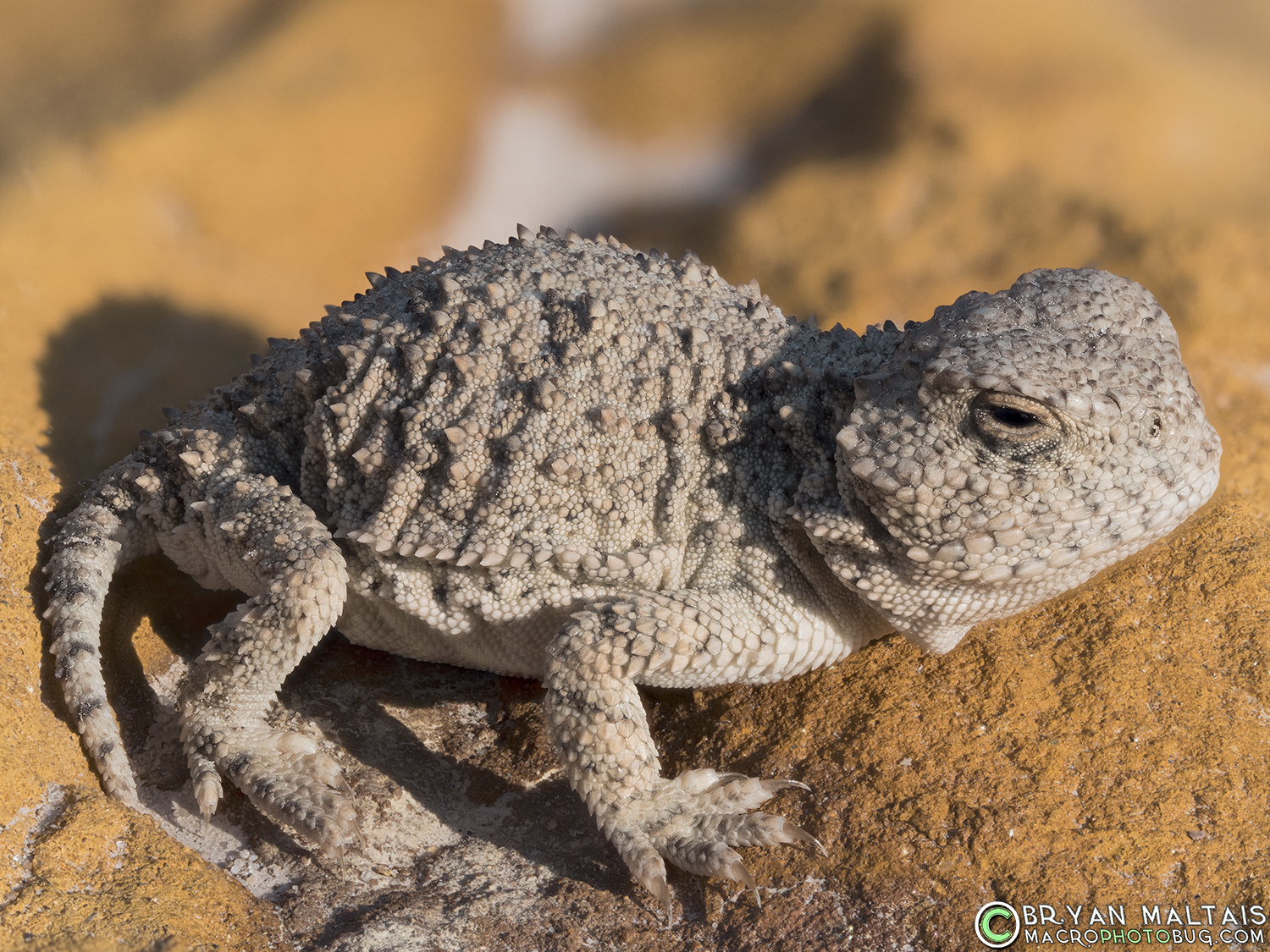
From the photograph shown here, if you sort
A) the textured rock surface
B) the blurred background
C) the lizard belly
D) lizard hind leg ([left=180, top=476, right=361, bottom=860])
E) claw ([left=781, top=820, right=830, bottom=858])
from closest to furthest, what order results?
the textured rock surface → claw ([left=781, top=820, right=830, bottom=858]) → lizard hind leg ([left=180, top=476, right=361, bottom=860]) → the lizard belly → the blurred background

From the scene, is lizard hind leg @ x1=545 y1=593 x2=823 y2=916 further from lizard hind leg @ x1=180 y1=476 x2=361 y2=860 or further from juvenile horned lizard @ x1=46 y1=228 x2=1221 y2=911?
lizard hind leg @ x1=180 y1=476 x2=361 y2=860

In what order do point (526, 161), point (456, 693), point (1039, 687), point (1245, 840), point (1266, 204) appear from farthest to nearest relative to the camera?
point (526, 161)
point (1266, 204)
point (456, 693)
point (1039, 687)
point (1245, 840)

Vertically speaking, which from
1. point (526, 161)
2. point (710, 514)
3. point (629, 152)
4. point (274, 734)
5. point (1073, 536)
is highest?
point (629, 152)

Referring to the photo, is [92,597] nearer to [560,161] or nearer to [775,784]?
[775,784]

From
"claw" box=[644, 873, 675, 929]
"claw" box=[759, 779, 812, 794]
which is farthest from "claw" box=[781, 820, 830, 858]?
"claw" box=[644, 873, 675, 929]

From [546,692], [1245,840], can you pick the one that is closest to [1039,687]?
[1245,840]

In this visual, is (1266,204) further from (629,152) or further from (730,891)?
(730,891)
